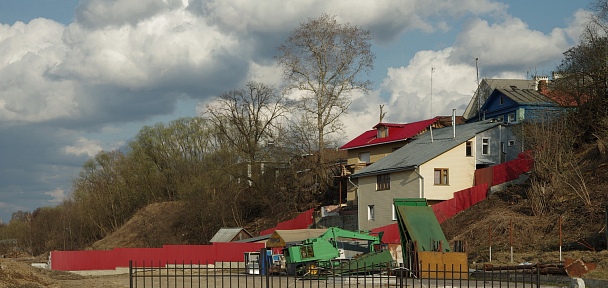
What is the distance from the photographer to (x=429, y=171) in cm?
4822

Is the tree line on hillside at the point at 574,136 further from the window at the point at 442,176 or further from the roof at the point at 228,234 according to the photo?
the roof at the point at 228,234

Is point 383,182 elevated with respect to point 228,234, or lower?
elevated

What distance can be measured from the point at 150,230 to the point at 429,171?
30453 millimetres

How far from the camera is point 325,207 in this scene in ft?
183

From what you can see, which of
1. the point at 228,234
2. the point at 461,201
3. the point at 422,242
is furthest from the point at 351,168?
the point at 422,242

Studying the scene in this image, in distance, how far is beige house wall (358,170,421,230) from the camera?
48688 millimetres

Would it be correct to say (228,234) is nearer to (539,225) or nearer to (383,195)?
(383,195)

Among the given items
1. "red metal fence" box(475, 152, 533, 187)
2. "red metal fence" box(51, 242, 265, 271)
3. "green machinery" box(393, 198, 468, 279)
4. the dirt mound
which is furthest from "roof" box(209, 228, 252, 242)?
"green machinery" box(393, 198, 468, 279)

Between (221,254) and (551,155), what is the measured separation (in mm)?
19117

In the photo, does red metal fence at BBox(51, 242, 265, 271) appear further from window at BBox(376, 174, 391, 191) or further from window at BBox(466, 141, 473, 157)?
window at BBox(466, 141, 473, 157)

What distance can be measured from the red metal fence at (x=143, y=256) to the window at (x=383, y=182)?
12065mm

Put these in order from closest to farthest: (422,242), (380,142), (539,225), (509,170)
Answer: (422,242), (539,225), (509,170), (380,142)

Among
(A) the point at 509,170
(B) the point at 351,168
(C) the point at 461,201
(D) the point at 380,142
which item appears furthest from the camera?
(D) the point at 380,142

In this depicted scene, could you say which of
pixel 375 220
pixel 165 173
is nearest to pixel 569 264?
pixel 375 220
